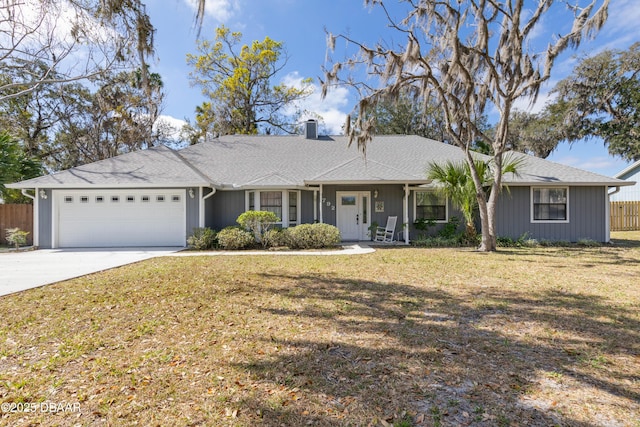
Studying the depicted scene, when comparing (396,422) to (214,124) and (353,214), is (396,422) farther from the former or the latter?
(214,124)

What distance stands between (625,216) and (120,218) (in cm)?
2485

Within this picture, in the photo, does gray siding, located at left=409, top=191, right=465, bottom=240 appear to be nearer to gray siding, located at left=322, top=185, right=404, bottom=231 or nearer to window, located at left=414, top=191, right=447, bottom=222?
window, located at left=414, top=191, right=447, bottom=222

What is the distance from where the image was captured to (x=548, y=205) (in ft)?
39.0

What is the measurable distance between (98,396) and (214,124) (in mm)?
22324

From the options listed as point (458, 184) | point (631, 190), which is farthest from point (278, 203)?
point (631, 190)

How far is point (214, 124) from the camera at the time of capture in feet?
73.7

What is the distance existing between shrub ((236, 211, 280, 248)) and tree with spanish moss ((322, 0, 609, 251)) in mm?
4159

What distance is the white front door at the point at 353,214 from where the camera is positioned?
12.5 meters

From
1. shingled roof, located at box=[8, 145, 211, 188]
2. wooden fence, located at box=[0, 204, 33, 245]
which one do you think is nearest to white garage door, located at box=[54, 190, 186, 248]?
shingled roof, located at box=[8, 145, 211, 188]

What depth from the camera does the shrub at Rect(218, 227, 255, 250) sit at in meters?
10.6

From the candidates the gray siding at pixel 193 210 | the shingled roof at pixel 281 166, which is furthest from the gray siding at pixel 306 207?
the gray siding at pixel 193 210

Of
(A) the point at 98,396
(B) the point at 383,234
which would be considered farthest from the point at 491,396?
(B) the point at 383,234

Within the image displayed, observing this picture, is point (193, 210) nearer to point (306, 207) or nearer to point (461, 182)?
point (306, 207)

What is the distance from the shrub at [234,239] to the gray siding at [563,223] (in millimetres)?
9521
